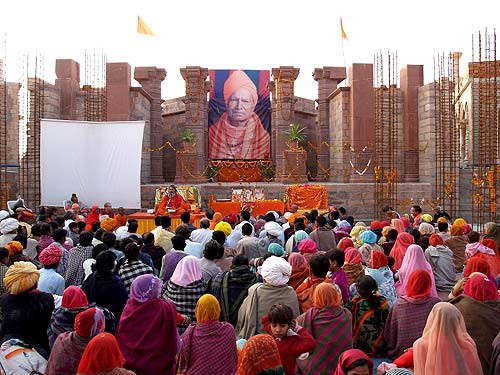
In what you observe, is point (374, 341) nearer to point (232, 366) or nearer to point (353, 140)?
point (232, 366)

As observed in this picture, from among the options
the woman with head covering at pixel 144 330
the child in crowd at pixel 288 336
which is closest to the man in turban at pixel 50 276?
the woman with head covering at pixel 144 330

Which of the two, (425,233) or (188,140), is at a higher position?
(188,140)

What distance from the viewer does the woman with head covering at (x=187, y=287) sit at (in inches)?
215

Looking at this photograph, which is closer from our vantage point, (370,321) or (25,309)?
(25,309)

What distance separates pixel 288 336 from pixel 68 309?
1807 mm

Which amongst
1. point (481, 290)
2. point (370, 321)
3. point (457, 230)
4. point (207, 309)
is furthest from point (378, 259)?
point (457, 230)

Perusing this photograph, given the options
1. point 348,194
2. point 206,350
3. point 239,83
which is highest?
point 239,83

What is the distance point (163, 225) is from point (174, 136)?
17.8 m

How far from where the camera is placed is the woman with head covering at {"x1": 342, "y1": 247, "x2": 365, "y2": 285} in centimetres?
632

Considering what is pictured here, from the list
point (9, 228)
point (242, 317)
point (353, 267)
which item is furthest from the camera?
point (9, 228)

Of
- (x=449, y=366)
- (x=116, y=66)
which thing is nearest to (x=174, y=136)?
(x=116, y=66)

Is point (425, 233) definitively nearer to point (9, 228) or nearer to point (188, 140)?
point (9, 228)

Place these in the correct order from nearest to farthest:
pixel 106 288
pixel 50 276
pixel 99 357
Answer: pixel 99 357 < pixel 106 288 < pixel 50 276

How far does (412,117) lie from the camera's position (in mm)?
21125
